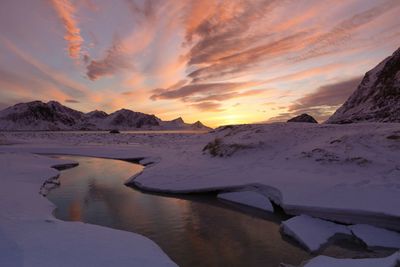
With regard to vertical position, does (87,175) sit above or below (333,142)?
below

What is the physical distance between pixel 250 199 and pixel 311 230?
162 inches

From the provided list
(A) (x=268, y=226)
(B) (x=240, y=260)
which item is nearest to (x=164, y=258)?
(B) (x=240, y=260)

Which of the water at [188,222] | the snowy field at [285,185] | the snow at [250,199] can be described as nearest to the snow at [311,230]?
the snowy field at [285,185]

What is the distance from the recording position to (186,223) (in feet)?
38.7

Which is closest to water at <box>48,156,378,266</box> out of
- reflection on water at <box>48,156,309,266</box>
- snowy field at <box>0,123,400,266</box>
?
reflection on water at <box>48,156,309,266</box>

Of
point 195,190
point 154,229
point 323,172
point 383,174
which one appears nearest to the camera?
point 154,229

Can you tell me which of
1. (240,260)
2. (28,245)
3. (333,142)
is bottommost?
(240,260)

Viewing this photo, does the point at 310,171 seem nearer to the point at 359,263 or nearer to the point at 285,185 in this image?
the point at 285,185

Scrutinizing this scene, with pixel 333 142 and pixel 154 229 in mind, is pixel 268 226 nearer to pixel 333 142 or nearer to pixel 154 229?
pixel 154 229

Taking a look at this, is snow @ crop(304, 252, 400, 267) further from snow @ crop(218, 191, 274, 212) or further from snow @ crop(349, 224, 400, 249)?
snow @ crop(218, 191, 274, 212)

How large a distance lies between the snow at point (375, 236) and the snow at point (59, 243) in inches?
237

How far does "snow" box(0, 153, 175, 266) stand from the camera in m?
7.13

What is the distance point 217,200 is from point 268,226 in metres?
4.10

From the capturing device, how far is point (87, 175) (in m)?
22.6
